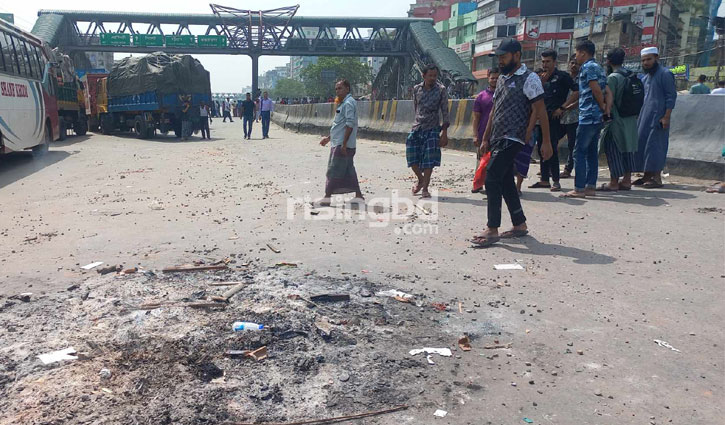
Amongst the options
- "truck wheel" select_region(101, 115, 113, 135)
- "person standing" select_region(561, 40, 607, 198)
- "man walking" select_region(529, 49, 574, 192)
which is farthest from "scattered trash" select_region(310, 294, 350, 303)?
"truck wheel" select_region(101, 115, 113, 135)

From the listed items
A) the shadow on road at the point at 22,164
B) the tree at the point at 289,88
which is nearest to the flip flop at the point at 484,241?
the shadow on road at the point at 22,164

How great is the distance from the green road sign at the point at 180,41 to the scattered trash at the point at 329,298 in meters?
52.9

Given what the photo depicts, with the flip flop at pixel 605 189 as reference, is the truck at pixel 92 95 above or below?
above

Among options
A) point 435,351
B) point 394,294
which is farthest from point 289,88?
point 435,351

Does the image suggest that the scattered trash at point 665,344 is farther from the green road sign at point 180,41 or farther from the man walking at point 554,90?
the green road sign at point 180,41

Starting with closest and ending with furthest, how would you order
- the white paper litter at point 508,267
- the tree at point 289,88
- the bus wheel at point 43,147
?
the white paper litter at point 508,267 → the bus wheel at point 43,147 → the tree at point 289,88

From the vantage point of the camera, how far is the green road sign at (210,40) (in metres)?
50.9

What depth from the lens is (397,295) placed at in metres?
3.66

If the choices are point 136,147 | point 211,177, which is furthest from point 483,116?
point 136,147

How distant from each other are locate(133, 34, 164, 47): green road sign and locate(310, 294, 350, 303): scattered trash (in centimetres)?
5284

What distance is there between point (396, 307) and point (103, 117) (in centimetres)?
2245

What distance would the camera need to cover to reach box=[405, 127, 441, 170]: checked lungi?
7.11 m

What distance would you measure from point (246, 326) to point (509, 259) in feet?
7.92

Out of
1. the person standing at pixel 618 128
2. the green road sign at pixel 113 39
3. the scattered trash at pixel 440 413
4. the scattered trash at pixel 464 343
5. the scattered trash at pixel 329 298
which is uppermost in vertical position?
the green road sign at pixel 113 39
